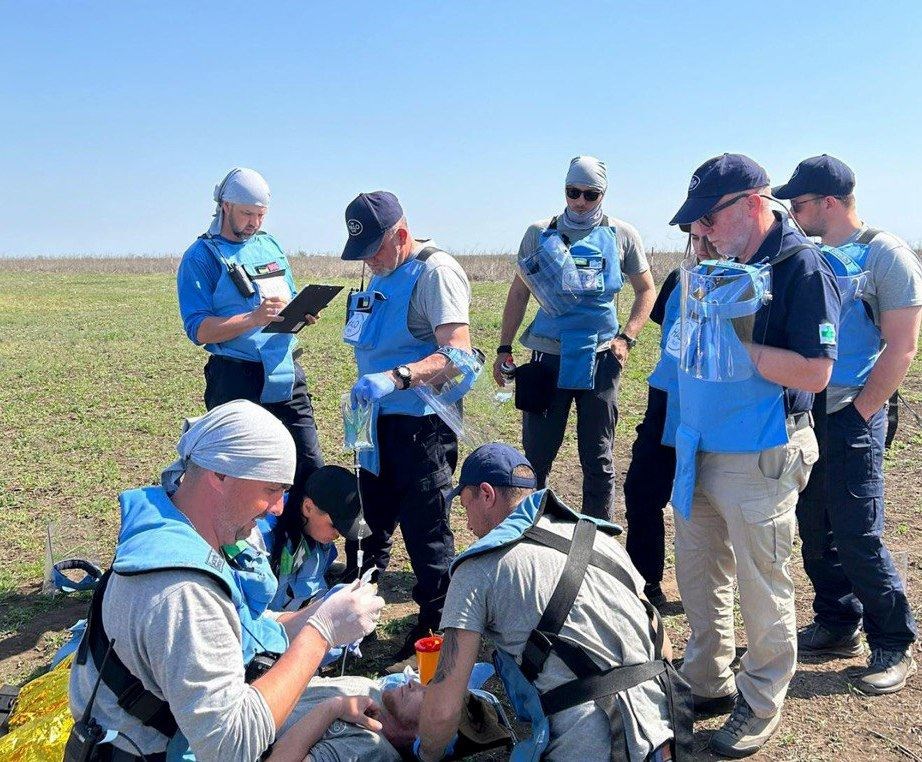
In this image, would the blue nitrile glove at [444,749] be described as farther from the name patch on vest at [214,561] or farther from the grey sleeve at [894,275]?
the grey sleeve at [894,275]

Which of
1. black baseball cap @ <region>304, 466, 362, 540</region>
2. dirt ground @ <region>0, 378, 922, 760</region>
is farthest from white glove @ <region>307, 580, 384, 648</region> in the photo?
black baseball cap @ <region>304, 466, 362, 540</region>

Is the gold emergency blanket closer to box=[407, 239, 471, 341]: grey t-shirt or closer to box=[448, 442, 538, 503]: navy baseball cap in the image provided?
box=[448, 442, 538, 503]: navy baseball cap

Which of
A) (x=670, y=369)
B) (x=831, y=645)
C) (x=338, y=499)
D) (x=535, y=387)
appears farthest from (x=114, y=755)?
(x=831, y=645)

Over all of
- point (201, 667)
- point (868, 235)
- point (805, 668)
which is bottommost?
point (805, 668)

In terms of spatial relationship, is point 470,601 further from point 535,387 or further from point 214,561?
Result: point 535,387

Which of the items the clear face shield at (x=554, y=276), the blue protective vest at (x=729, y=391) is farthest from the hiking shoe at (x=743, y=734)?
the clear face shield at (x=554, y=276)

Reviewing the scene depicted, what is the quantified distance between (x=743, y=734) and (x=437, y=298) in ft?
7.03

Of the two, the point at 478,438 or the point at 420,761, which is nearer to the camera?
the point at 420,761

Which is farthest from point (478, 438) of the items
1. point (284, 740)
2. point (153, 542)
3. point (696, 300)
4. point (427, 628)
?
point (153, 542)

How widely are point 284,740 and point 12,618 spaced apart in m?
2.64

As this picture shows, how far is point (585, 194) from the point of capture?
5062 mm

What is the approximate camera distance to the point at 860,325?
387 cm

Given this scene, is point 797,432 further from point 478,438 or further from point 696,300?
point 478,438

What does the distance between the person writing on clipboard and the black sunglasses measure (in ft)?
5.36
